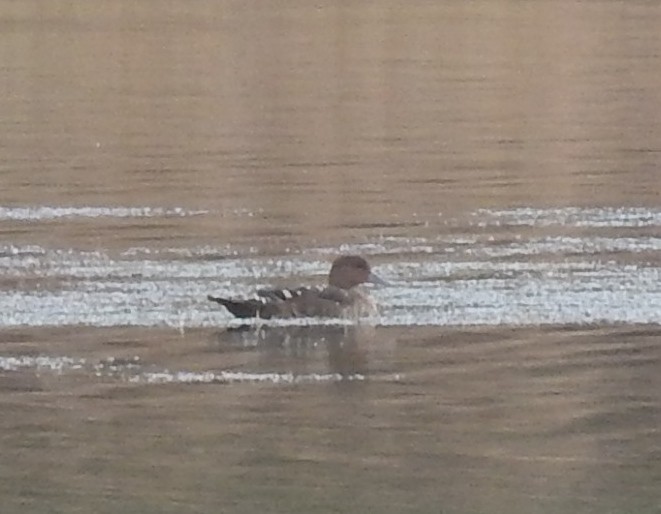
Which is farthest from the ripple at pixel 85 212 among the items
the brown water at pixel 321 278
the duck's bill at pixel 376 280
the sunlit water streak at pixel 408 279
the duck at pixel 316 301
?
the duck at pixel 316 301

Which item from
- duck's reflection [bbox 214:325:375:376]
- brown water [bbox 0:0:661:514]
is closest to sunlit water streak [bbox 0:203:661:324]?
brown water [bbox 0:0:661:514]

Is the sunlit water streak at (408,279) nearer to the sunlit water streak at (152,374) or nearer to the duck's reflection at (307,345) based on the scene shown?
the duck's reflection at (307,345)

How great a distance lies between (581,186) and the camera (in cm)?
1328

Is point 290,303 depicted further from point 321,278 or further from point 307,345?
point 321,278

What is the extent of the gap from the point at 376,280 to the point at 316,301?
1.73ft

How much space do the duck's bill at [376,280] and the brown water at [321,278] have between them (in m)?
0.05

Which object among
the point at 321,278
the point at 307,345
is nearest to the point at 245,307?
the point at 307,345

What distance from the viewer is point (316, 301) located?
960 centimetres

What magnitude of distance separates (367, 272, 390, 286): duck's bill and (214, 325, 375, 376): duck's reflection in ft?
1.79

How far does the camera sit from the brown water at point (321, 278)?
7.14 m

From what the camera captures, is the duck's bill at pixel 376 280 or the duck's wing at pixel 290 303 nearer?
the duck's wing at pixel 290 303

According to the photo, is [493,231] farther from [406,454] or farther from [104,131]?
[104,131]

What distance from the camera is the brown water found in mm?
7140

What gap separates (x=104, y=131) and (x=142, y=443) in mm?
9313
